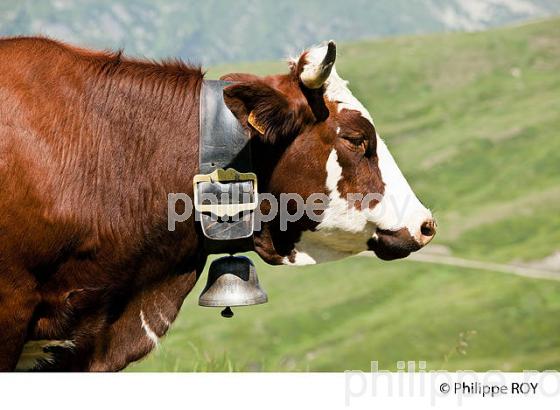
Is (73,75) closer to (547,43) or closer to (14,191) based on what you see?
(14,191)

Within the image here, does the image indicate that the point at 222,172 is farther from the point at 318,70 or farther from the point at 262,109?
the point at 318,70

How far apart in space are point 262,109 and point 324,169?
61 centimetres

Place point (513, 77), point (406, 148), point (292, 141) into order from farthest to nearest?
1. point (513, 77)
2. point (406, 148)
3. point (292, 141)

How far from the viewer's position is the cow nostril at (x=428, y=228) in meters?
6.49

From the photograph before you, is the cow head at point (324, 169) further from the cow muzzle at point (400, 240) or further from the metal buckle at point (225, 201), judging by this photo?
the metal buckle at point (225, 201)

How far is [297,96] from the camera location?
630cm

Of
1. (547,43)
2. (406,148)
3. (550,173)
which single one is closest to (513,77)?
(547,43)

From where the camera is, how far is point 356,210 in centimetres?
642

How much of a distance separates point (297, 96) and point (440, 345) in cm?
5029

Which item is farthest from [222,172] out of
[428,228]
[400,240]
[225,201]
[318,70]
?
[428,228]

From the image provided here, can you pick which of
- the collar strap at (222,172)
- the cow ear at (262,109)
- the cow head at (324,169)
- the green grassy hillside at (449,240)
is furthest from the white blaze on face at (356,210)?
the green grassy hillside at (449,240)

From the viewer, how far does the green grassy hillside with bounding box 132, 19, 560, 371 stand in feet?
181

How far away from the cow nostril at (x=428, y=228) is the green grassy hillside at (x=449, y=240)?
3.27 metres
